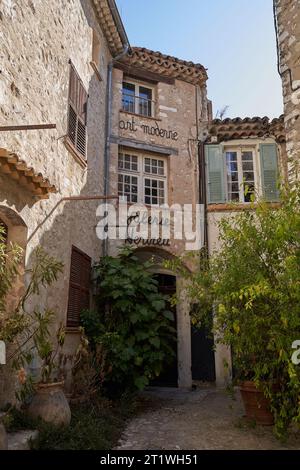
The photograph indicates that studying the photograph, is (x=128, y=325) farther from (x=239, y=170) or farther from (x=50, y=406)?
(x=239, y=170)

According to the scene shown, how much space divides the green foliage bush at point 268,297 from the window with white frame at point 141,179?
4.68 metres

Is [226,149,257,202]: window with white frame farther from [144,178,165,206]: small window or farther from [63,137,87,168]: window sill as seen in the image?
[63,137,87,168]: window sill

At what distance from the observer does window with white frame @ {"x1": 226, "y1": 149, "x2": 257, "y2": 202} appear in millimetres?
10164

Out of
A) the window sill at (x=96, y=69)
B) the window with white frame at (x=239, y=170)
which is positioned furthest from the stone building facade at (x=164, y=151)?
the window sill at (x=96, y=69)

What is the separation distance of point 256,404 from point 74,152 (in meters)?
4.94

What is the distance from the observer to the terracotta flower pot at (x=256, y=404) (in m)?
5.32

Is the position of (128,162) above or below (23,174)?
above

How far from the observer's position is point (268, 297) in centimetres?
468

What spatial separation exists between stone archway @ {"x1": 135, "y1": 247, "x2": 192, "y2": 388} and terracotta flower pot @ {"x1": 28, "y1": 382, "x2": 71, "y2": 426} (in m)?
4.68

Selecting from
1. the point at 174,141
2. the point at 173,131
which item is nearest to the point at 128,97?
the point at 173,131

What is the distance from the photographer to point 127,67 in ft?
34.1

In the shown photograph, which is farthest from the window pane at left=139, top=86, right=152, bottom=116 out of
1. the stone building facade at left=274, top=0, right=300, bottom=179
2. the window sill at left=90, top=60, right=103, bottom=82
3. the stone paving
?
the stone paving
